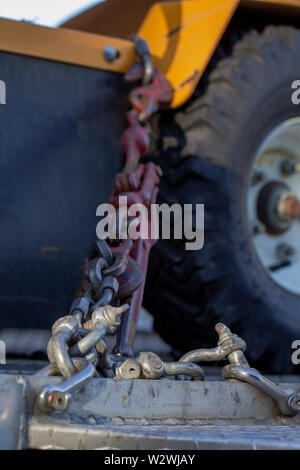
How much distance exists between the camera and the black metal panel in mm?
1623

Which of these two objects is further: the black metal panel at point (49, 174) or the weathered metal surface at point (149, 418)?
the black metal panel at point (49, 174)

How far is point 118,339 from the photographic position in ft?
3.79

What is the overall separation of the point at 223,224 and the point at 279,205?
0.36m

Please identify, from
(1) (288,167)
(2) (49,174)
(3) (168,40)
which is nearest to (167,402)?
(2) (49,174)

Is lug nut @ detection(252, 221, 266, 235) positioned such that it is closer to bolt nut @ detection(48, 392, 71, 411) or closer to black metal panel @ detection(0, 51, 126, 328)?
black metal panel @ detection(0, 51, 126, 328)

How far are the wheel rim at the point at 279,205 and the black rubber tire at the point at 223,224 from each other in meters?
0.17

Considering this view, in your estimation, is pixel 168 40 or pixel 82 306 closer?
pixel 82 306

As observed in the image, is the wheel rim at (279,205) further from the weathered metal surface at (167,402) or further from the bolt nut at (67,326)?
the bolt nut at (67,326)

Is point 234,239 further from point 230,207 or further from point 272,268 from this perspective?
point 272,268

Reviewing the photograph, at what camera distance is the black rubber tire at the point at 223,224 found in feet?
5.75

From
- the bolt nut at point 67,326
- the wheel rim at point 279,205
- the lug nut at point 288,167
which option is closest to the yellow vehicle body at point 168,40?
the wheel rim at point 279,205

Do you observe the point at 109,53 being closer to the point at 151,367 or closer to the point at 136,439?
the point at 151,367
